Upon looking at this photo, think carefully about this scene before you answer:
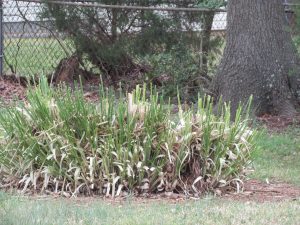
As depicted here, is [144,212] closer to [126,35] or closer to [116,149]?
[116,149]

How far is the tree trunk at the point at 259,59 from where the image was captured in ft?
35.4

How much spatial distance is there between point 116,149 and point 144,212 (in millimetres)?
1213

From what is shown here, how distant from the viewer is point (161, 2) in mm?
13070

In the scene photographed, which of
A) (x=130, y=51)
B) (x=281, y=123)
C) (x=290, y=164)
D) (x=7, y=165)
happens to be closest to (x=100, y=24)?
(x=130, y=51)

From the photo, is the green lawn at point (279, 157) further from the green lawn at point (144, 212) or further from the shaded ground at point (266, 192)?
the green lawn at point (144, 212)

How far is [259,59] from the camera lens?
1083cm

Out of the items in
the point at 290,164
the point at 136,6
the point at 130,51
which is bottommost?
the point at 290,164

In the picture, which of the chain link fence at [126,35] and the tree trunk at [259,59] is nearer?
the tree trunk at [259,59]

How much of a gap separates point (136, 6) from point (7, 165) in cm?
655

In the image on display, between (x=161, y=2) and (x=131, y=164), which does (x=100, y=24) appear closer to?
(x=161, y=2)

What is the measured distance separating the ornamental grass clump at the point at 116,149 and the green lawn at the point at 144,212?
40 centimetres

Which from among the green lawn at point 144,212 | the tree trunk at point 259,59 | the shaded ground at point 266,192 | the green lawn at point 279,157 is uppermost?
the tree trunk at point 259,59

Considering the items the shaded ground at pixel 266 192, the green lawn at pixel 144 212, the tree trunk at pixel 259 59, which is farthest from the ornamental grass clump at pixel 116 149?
the tree trunk at pixel 259 59

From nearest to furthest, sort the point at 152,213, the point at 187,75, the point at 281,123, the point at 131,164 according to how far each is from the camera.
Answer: the point at 152,213, the point at 131,164, the point at 281,123, the point at 187,75
